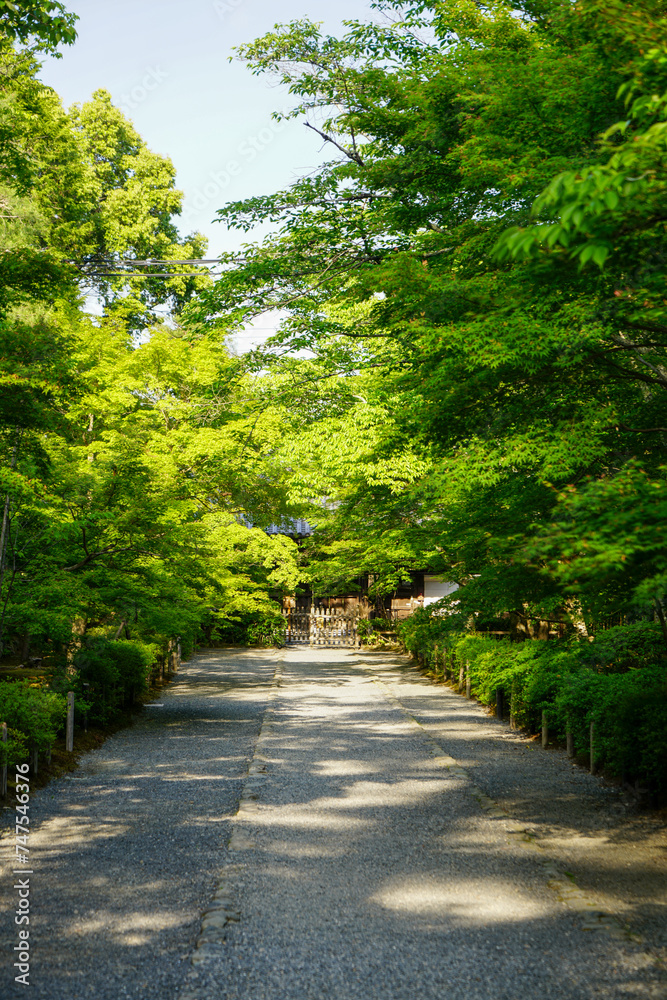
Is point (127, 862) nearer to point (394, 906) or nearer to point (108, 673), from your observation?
point (394, 906)

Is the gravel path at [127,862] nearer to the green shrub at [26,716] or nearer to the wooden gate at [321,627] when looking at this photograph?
the green shrub at [26,716]

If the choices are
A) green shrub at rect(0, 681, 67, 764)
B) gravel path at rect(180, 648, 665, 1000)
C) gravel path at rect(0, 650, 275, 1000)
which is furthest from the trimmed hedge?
green shrub at rect(0, 681, 67, 764)

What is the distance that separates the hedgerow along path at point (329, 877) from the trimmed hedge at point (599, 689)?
23.1 inches

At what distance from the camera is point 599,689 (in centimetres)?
945

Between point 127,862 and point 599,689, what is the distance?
5847mm

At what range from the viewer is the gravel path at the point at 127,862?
173 inches

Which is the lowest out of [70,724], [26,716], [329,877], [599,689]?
[329,877]

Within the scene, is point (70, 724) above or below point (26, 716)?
below

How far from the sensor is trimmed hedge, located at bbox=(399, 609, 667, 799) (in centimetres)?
790

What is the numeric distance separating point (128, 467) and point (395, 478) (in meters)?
8.34

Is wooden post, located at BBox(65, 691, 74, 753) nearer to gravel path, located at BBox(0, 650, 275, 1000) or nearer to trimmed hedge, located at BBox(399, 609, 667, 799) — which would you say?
gravel path, located at BBox(0, 650, 275, 1000)

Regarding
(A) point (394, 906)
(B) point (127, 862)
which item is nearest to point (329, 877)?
(A) point (394, 906)

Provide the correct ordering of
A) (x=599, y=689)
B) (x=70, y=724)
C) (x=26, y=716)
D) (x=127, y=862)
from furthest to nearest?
(x=70, y=724)
(x=599, y=689)
(x=26, y=716)
(x=127, y=862)

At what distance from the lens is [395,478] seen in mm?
18703
